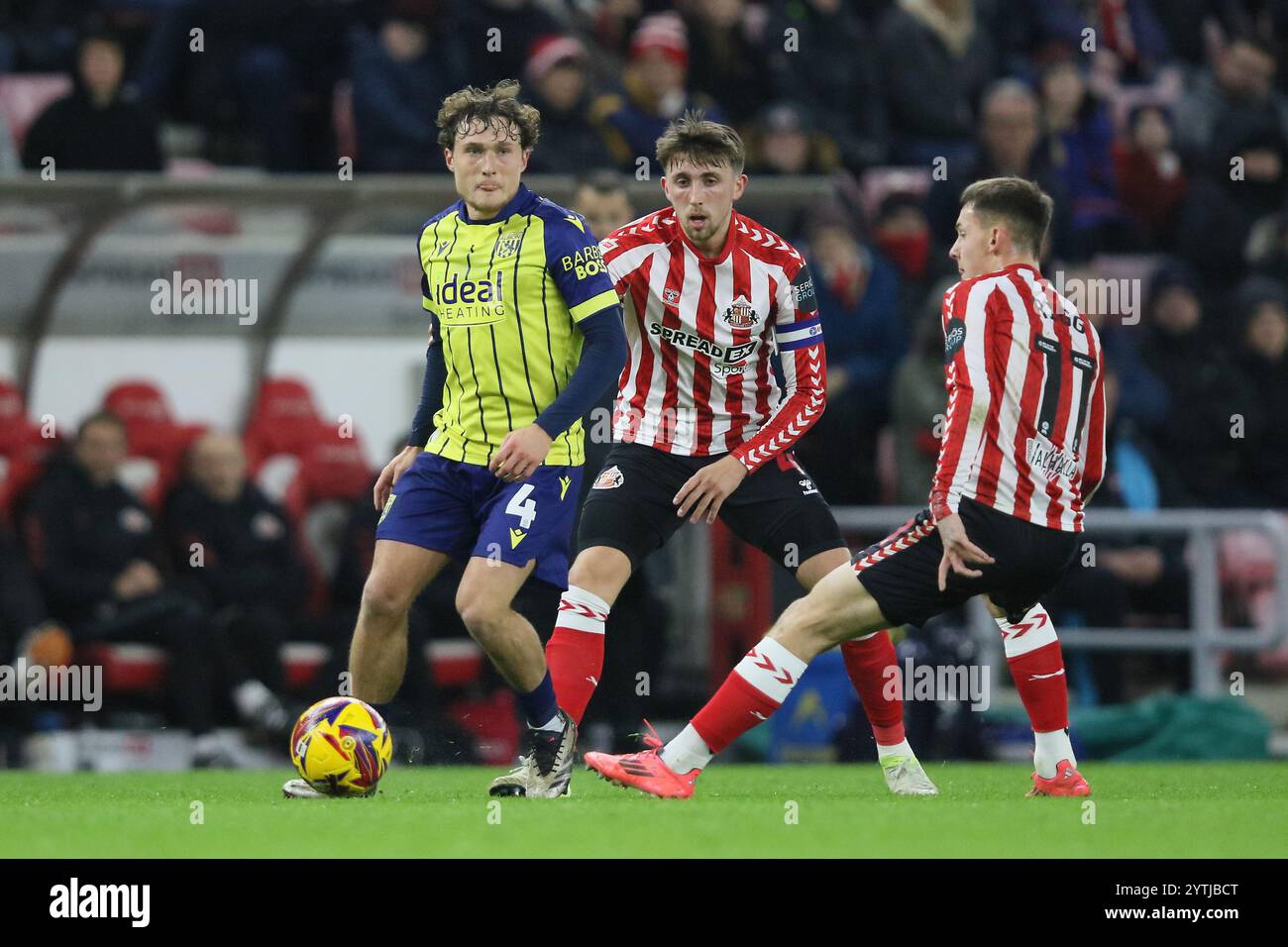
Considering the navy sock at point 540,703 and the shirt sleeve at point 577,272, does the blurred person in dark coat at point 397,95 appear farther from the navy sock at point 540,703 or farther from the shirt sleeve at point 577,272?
the navy sock at point 540,703

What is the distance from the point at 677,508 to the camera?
7.09m

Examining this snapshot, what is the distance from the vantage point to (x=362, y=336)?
39.8ft

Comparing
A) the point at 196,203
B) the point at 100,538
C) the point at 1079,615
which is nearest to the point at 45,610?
the point at 100,538

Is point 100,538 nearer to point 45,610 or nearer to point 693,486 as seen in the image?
point 45,610

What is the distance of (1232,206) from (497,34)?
4.83 meters

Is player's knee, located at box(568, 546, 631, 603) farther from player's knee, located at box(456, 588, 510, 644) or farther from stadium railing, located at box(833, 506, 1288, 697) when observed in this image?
stadium railing, located at box(833, 506, 1288, 697)

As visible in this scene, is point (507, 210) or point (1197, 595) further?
point (1197, 595)

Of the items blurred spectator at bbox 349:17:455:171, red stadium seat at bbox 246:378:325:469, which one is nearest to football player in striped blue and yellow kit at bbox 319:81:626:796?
red stadium seat at bbox 246:378:325:469

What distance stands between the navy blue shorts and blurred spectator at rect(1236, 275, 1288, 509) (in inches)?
268

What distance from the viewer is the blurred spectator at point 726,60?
538 inches

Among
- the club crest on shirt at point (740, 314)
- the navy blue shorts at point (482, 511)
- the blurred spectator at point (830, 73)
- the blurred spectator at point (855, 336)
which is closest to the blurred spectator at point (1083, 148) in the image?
the blurred spectator at point (830, 73)

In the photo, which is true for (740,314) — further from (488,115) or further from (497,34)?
(497,34)

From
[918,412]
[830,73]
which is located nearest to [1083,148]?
[830,73]

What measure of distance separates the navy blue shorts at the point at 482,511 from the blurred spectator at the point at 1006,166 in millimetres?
6301
